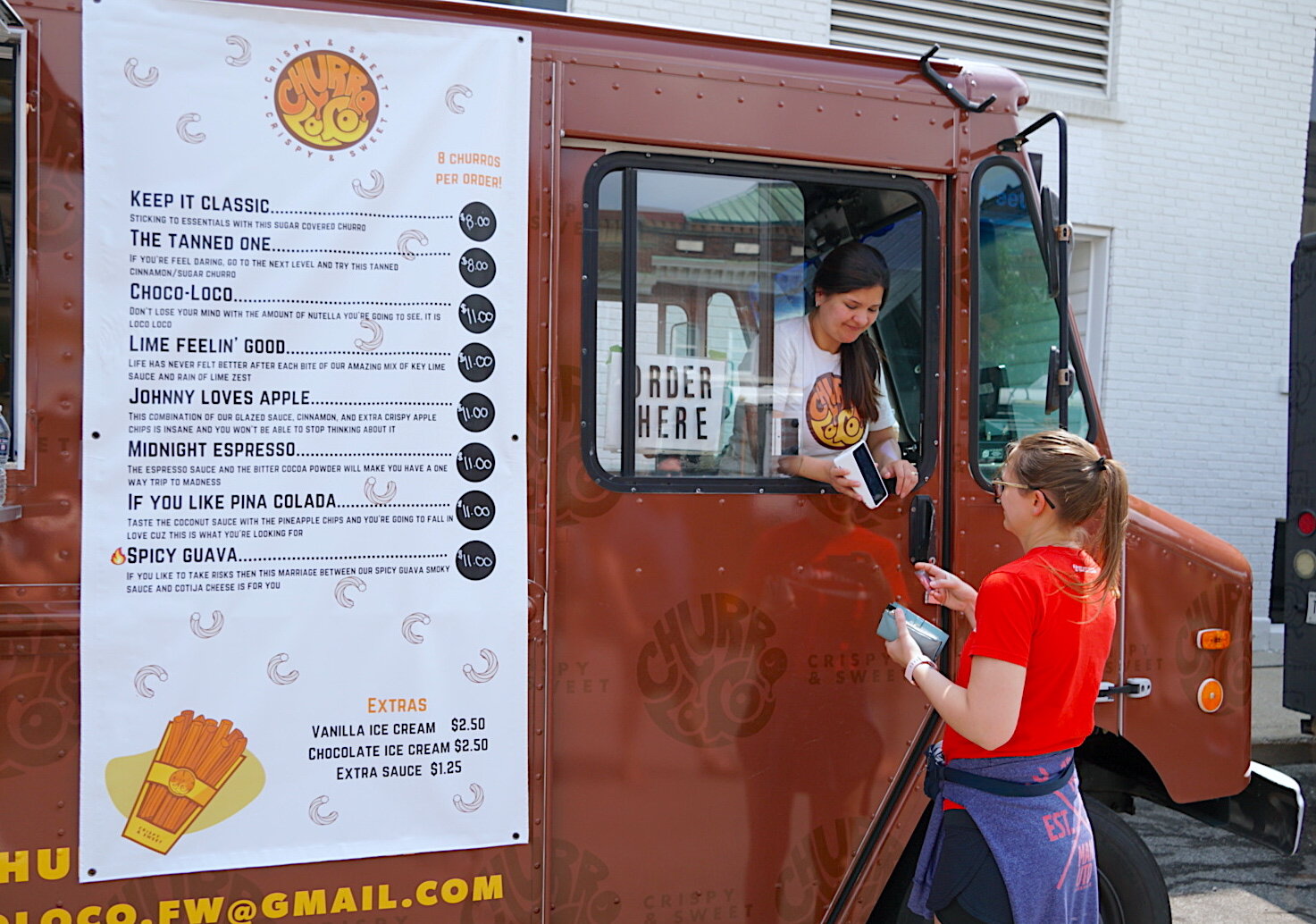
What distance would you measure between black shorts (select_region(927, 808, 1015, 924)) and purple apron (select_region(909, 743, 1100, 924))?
0.03m

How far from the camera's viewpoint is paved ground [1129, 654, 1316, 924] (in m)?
4.22

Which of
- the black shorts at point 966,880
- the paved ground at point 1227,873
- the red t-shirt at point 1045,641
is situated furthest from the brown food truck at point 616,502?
the paved ground at point 1227,873

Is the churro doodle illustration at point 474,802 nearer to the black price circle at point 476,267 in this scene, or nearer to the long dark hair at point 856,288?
the black price circle at point 476,267

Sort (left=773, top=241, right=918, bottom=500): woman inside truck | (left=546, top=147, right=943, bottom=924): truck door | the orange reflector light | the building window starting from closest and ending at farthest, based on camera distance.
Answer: (left=546, top=147, right=943, bottom=924): truck door < (left=773, top=241, right=918, bottom=500): woman inside truck < the orange reflector light < the building window

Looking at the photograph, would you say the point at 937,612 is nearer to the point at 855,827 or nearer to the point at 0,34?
the point at 855,827

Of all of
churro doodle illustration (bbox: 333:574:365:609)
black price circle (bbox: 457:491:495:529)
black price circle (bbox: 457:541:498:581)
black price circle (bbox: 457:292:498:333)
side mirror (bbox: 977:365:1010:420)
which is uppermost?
black price circle (bbox: 457:292:498:333)

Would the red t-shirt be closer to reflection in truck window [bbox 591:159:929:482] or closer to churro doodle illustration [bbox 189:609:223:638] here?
reflection in truck window [bbox 591:159:929:482]

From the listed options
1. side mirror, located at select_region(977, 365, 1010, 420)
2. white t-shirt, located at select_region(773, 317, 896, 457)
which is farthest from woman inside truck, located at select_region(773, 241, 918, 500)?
side mirror, located at select_region(977, 365, 1010, 420)

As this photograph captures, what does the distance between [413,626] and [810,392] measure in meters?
1.23

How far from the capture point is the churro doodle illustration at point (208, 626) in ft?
7.97

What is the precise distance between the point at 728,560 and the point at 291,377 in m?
1.16

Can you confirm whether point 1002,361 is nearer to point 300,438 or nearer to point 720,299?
point 720,299

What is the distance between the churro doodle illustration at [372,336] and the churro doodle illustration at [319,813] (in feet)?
3.46

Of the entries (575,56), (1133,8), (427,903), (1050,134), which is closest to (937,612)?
(427,903)
